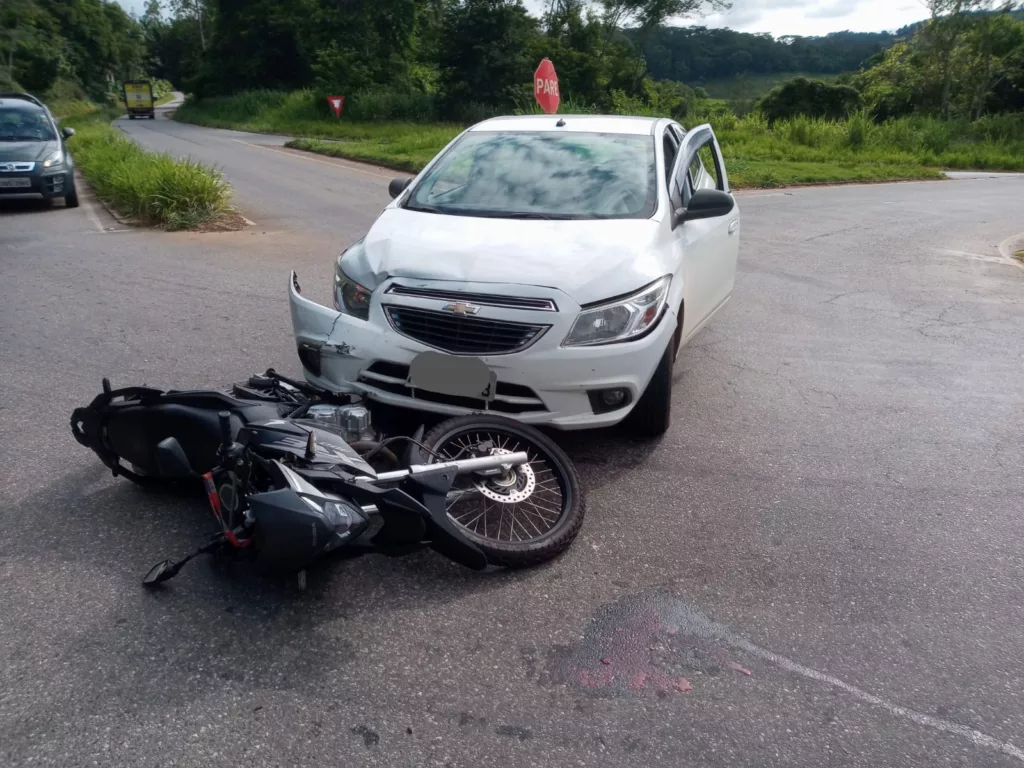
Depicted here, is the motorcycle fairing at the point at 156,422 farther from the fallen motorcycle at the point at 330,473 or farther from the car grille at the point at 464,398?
the car grille at the point at 464,398

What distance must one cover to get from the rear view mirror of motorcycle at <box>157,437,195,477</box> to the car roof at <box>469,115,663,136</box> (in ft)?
11.7

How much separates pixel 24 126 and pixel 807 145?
74.9ft

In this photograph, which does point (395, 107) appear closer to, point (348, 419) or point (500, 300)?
point (500, 300)

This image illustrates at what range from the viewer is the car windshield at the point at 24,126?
538 inches

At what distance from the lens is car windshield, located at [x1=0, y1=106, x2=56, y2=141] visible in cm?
1367

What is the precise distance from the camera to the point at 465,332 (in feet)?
14.0

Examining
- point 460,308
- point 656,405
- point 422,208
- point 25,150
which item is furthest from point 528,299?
point 25,150

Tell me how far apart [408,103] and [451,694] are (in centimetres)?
3890

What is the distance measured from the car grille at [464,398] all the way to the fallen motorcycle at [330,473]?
204mm

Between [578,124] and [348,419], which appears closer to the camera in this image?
[348,419]

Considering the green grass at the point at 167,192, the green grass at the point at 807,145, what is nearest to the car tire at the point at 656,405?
the green grass at the point at 167,192

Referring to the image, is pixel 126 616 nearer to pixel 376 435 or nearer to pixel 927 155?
pixel 376 435

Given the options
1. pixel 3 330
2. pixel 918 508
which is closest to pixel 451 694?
pixel 918 508

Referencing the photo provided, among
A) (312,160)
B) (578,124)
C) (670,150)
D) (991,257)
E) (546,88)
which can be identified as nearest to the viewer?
(670,150)
